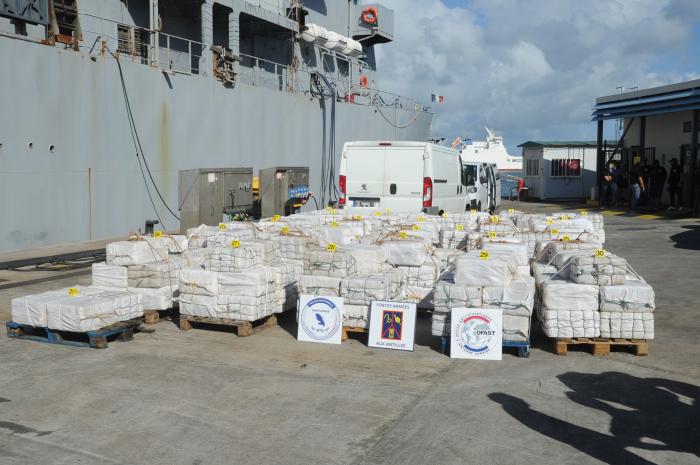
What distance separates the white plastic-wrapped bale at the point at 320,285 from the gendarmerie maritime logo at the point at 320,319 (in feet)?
0.51

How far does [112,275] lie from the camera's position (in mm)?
9664

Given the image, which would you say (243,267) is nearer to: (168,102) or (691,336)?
(691,336)

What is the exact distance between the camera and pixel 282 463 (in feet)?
16.8

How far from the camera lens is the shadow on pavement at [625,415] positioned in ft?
17.9

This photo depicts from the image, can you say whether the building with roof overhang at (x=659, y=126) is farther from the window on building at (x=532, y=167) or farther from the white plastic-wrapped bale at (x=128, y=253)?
the white plastic-wrapped bale at (x=128, y=253)

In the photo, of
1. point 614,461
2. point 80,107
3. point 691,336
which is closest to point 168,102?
point 80,107

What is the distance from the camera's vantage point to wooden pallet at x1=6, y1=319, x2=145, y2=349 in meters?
8.14

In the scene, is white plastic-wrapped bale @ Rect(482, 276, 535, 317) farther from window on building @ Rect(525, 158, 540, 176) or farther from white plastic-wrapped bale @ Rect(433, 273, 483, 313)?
window on building @ Rect(525, 158, 540, 176)

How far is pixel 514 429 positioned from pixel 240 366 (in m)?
3.16

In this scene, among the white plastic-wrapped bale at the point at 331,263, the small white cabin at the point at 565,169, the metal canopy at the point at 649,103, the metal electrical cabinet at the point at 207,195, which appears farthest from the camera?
the small white cabin at the point at 565,169

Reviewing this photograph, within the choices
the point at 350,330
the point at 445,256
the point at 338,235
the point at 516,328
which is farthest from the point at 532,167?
the point at 516,328

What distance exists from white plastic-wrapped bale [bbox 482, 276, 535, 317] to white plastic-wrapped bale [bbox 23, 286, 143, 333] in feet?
14.6

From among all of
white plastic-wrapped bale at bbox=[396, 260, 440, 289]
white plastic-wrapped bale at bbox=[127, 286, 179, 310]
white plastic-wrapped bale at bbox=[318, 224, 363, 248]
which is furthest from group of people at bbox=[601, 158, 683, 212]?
white plastic-wrapped bale at bbox=[127, 286, 179, 310]

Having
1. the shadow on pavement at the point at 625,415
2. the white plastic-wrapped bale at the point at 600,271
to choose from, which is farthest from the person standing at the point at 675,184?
the shadow on pavement at the point at 625,415
